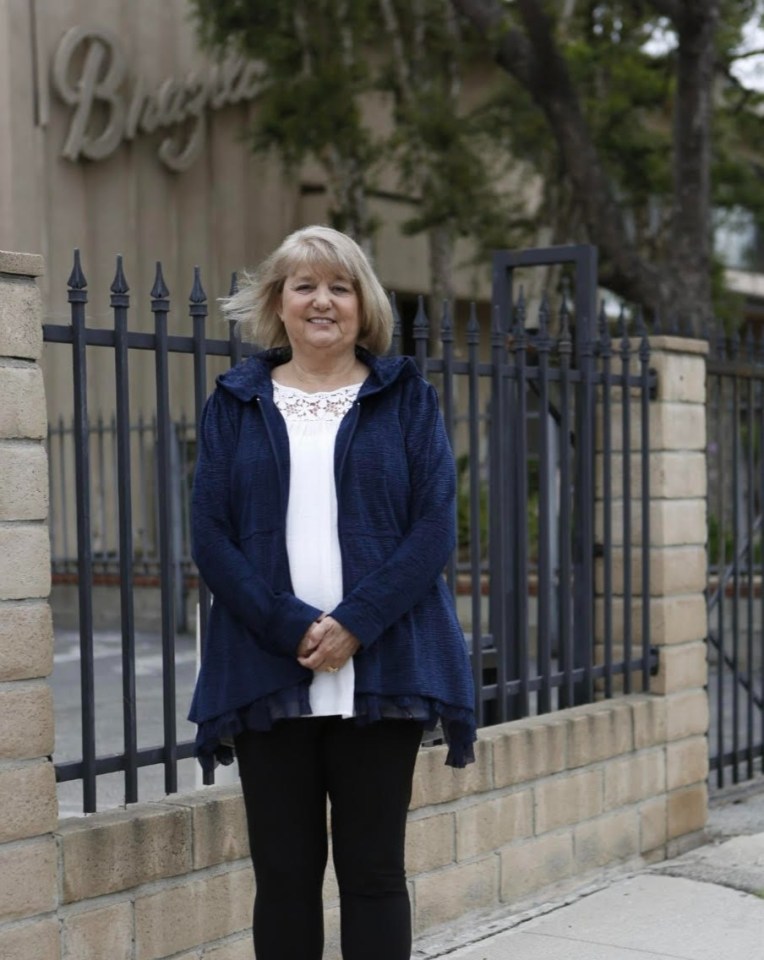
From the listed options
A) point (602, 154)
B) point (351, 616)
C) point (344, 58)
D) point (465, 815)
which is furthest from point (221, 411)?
point (602, 154)

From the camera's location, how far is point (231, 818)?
4.11 m

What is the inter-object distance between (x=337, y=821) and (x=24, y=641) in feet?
2.82

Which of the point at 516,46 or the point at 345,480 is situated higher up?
the point at 516,46

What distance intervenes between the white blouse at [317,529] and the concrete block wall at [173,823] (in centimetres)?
72

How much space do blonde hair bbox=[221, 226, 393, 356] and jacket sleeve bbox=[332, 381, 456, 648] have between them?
19 centimetres

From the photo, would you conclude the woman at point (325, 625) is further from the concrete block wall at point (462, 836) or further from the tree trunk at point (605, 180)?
the tree trunk at point (605, 180)

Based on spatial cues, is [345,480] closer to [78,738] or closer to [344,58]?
[78,738]

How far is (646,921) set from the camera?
494 centimetres

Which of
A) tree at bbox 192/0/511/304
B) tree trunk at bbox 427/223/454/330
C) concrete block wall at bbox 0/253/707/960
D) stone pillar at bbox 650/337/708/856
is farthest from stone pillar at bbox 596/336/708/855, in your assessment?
tree trunk at bbox 427/223/454/330

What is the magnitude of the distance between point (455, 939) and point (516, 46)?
9683 millimetres

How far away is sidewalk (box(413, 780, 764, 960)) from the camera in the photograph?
15.1 ft

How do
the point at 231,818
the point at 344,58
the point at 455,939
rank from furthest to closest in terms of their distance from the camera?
the point at 344,58
the point at 455,939
the point at 231,818

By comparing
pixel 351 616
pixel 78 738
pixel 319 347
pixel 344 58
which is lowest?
pixel 78 738

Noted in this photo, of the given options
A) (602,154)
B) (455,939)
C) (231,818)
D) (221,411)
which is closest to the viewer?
(221,411)
